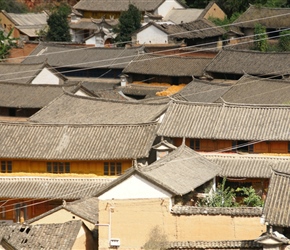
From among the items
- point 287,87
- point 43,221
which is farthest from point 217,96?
point 43,221

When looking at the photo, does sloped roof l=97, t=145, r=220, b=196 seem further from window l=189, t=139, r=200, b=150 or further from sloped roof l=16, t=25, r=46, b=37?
sloped roof l=16, t=25, r=46, b=37

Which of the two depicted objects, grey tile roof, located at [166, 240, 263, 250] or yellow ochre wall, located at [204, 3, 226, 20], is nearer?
grey tile roof, located at [166, 240, 263, 250]

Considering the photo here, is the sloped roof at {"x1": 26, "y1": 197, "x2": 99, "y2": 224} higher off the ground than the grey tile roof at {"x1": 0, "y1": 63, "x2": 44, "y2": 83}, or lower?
lower

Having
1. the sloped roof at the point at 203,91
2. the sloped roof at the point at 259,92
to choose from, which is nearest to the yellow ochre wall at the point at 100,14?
the sloped roof at the point at 203,91

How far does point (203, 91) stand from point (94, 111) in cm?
1019

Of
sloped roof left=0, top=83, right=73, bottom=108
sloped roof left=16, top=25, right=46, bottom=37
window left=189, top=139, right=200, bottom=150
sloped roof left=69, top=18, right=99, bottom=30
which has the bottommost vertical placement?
window left=189, top=139, right=200, bottom=150

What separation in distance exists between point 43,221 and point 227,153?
9.13 meters

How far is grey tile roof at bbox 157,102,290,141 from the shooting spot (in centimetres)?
4566

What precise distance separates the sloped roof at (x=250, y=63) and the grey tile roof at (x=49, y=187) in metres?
22.3

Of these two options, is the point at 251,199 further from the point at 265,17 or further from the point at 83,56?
the point at 265,17

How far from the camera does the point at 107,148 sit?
149 feet

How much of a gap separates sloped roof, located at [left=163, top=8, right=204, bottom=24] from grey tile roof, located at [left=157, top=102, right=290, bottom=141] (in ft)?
136

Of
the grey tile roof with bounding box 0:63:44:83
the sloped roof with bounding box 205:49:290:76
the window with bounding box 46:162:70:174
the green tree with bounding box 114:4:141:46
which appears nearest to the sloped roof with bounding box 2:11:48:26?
the green tree with bounding box 114:4:141:46

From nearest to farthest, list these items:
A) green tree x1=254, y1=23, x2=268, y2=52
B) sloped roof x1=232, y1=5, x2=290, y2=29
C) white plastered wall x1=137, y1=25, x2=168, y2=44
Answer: green tree x1=254, y1=23, x2=268, y2=52, sloped roof x1=232, y1=5, x2=290, y2=29, white plastered wall x1=137, y1=25, x2=168, y2=44
